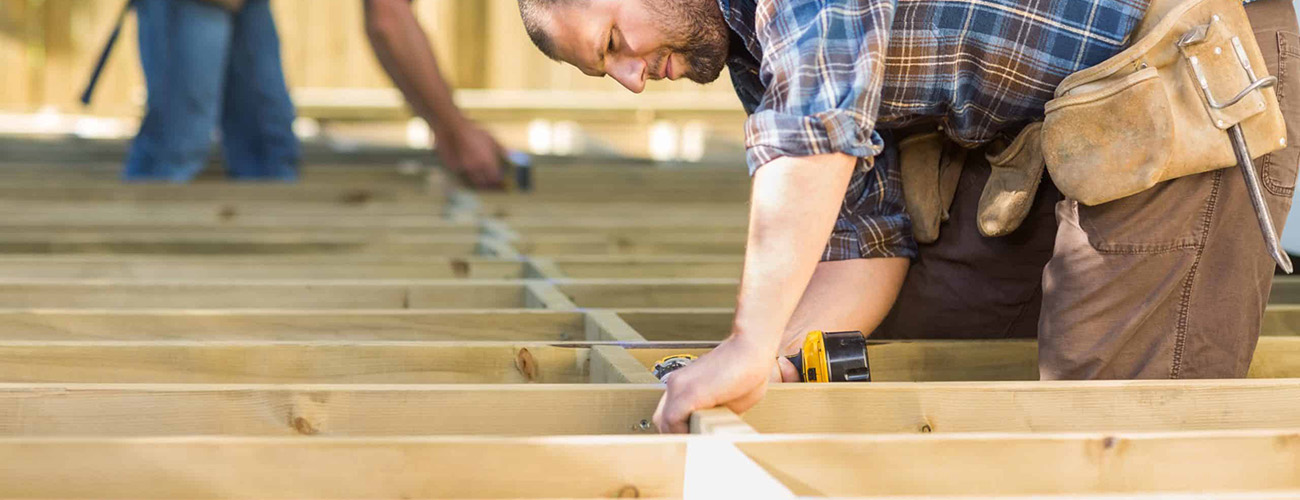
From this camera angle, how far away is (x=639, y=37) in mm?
1684

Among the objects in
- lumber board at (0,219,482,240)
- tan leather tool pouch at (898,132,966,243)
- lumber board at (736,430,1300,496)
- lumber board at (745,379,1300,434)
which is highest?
tan leather tool pouch at (898,132,966,243)

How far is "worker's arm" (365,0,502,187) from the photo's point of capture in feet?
12.4

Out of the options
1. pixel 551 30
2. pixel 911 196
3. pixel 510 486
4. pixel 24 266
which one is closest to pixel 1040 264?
pixel 911 196

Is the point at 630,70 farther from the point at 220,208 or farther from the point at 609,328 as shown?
the point at 220,208

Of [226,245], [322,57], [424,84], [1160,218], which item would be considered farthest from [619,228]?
[322,57]

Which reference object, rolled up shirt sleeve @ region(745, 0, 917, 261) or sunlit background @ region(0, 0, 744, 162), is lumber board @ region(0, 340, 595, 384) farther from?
sunlit background @ region(0, 0, 744, 162)

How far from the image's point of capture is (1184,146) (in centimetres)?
171

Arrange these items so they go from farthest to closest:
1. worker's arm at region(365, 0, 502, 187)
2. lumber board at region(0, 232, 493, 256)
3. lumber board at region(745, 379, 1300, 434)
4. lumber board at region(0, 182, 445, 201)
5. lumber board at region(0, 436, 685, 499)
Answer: lumber board at region(0, 182, 445, 201), worker's arm at region(365, 0, 502, 187), lumber board at region(0, 232, 493, 256), lumber board at region(745, 379, 1300, 434), lumber board at region(0, 436, 685, 499)

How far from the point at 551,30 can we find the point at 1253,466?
3.13 feet

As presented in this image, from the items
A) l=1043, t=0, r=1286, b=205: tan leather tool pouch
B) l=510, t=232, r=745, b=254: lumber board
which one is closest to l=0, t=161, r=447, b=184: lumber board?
l=510, t=232, r=745, b=254: lumber board

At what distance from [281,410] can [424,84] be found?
97.1 inches

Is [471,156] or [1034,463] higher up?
[1034,463]

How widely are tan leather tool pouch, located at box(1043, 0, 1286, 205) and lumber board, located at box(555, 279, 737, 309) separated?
96 centimetres

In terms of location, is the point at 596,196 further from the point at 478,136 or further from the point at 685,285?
the point at 685,285
